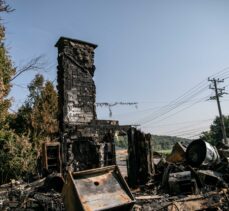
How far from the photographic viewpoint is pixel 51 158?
38.5ft

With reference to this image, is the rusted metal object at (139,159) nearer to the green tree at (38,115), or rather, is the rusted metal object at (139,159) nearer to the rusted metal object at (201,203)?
the rusted metal object at (201,203)

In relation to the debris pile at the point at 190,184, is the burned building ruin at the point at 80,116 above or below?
above

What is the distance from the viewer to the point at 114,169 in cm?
599

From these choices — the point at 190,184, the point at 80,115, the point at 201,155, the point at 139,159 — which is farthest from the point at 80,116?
the point at 190,184

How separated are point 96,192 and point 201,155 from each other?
5.84 m

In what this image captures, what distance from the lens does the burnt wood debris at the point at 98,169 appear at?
18.2 ft

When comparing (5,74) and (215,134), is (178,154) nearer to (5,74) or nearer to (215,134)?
(5,74)

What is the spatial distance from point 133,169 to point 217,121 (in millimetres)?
47785

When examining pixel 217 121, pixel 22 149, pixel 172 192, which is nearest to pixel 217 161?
pixel 172 192

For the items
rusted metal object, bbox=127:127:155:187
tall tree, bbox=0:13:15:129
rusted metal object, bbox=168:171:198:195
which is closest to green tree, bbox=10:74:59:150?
tall tree, bbox=0:13:15:129

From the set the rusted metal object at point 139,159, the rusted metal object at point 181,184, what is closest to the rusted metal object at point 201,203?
the rusted metal object at point 181,184

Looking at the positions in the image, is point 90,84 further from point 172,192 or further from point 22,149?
point 172,192

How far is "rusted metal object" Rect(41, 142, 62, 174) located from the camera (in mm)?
11477

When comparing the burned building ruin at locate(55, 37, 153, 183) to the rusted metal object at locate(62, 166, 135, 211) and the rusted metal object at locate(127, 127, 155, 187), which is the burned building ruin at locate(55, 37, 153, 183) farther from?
the rusted metal object at locate(62, 166, 135, 211)
